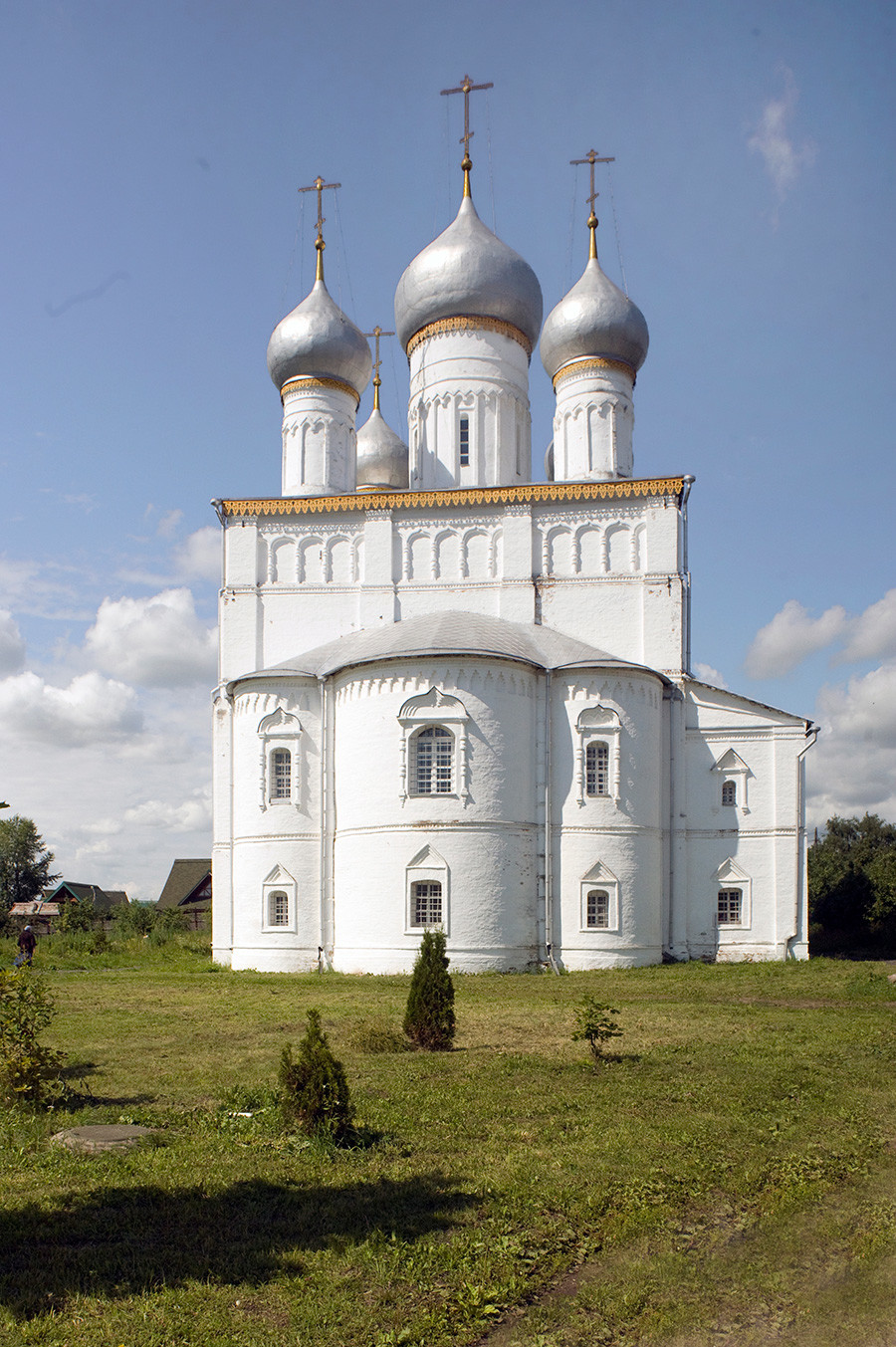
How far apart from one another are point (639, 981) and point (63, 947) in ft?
60.9

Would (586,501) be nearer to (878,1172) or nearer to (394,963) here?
(394,963)

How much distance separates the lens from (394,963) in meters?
23.0

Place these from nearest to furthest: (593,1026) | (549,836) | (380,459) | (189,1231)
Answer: (189,1231)
(593,1026)
(549,836)
(380,459)

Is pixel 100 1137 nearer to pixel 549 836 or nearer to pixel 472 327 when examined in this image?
pixel 549 836

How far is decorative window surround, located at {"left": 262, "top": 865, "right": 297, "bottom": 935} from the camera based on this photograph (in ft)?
82.3

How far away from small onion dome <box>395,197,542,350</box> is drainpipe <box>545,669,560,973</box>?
41.2 feet

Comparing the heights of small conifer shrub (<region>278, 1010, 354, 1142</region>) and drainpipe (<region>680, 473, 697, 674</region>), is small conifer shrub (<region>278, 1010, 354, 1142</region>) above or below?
below

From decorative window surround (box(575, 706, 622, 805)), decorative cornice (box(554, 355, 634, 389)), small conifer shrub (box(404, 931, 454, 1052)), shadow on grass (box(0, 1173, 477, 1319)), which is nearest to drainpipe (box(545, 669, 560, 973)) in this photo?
decorative window surround (box(575, 706, 622, 805))

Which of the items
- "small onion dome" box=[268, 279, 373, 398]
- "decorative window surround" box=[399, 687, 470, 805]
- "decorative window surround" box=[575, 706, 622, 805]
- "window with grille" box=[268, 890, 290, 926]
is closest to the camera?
"decorative window surround" box=[399, 687, 470, 805]

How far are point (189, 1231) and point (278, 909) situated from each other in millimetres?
19685

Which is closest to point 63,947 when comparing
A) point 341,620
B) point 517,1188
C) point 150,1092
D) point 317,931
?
point 317,931

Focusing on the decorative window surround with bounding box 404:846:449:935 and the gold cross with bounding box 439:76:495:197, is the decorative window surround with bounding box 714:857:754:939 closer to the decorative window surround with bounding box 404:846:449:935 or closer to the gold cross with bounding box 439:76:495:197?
the decorative window surround with bounding box 404:846:449:935

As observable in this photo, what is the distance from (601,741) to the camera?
2442cm

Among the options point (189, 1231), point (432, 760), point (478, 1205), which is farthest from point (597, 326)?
point (189, 1231)
